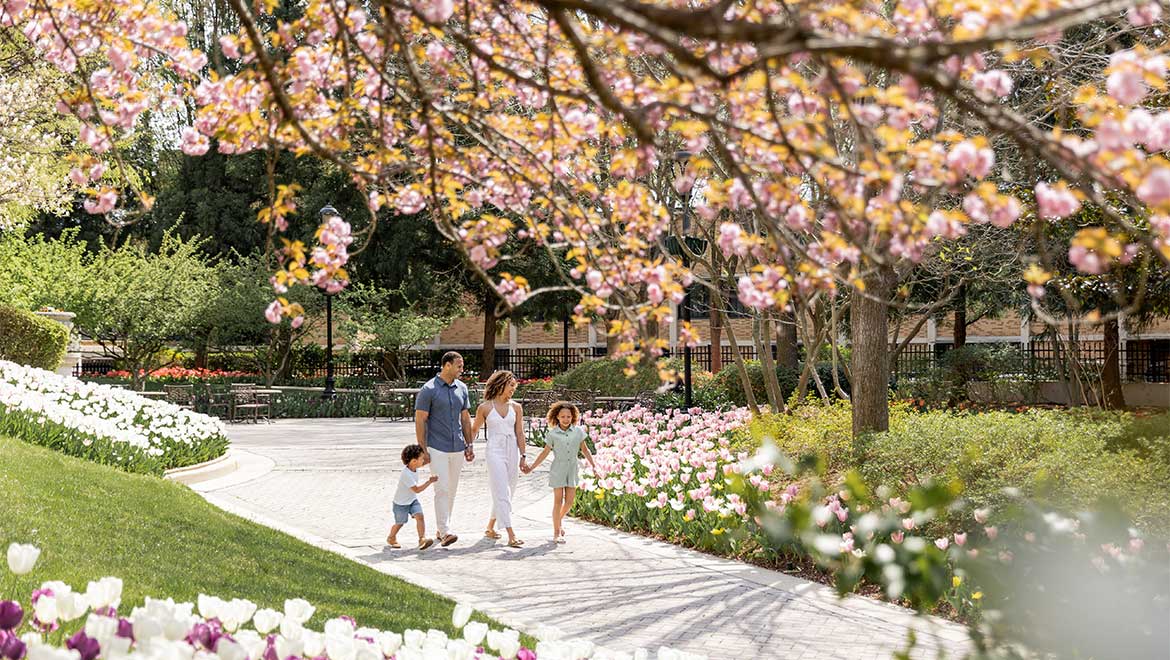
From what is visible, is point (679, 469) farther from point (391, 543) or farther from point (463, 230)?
point (463, 230)

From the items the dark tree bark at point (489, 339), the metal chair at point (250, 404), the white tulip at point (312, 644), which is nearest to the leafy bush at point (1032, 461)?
the white tulip at point (312, 644)

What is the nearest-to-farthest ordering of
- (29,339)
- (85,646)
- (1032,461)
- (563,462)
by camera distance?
1. (85,646)
2. (1032,461)
3. (563,462)
4. (29,339)

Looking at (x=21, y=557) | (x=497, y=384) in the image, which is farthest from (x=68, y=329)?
(x=21, y=557)

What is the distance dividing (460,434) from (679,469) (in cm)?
247

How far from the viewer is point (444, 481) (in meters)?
10.1

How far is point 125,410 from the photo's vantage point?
14.8 m

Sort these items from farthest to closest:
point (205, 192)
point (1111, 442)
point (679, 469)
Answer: point (205, 192) → point (679, 469) → point (1111, 442)

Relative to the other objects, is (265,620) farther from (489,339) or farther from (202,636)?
(489,339)

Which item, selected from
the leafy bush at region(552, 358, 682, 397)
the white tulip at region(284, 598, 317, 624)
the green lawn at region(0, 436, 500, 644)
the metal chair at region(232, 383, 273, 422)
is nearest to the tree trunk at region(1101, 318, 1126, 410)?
the leafy bush at region(552, 358, 682, 397)

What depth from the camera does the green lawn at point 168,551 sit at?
6.83 metres

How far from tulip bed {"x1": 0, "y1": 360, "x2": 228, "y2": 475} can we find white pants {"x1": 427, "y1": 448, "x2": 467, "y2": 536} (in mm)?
4341

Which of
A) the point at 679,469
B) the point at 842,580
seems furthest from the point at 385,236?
the point at 842,580

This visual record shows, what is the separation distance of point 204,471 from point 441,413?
5.79 m

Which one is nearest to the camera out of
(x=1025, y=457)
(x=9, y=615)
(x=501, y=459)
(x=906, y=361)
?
(x=9, y=615)
